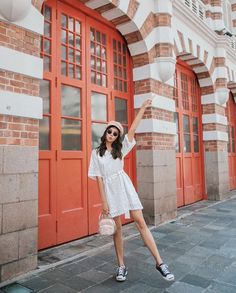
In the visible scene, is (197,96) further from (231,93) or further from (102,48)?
(102,48)

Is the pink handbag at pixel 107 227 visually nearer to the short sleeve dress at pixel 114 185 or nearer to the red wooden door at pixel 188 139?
the short sleeve dress at pixel 114 185

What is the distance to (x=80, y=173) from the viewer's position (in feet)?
14.8

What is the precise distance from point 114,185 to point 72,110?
198cm

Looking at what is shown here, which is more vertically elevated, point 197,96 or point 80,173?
point 197,96

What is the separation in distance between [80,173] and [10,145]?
63.1 inches

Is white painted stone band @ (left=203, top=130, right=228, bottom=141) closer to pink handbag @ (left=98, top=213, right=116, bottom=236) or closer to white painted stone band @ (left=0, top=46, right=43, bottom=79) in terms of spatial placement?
white painted stone band @ (left=0, top=46, right=43, bottom=79)

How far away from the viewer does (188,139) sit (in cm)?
764

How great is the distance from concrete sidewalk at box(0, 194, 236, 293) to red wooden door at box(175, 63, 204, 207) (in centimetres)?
227

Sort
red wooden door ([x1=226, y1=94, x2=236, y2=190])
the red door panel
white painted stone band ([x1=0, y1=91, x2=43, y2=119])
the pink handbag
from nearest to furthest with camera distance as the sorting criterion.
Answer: the pink handbag
white painted stone band ([x1=0, y1=91, x2=43, y2=119])
the red door panel
red wooden door ([x1=226, y1=94, x2=236, y2=190])

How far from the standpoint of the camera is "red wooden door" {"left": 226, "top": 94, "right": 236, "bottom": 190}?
395 inches

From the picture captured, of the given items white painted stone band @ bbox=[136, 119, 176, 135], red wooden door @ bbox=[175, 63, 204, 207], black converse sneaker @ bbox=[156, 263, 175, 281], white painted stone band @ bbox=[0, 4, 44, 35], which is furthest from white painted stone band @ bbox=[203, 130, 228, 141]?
white painted stone band @ bbox=[0, 4, 44, 35]

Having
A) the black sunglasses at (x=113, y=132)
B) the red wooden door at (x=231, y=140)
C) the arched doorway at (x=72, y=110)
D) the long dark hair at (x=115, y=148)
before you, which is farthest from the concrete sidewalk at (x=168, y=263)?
the red wooden door at (x=231, y=140)

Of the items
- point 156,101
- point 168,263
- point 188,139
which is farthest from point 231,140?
→ point 168,263

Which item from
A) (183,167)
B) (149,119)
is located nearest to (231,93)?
(183,167)
